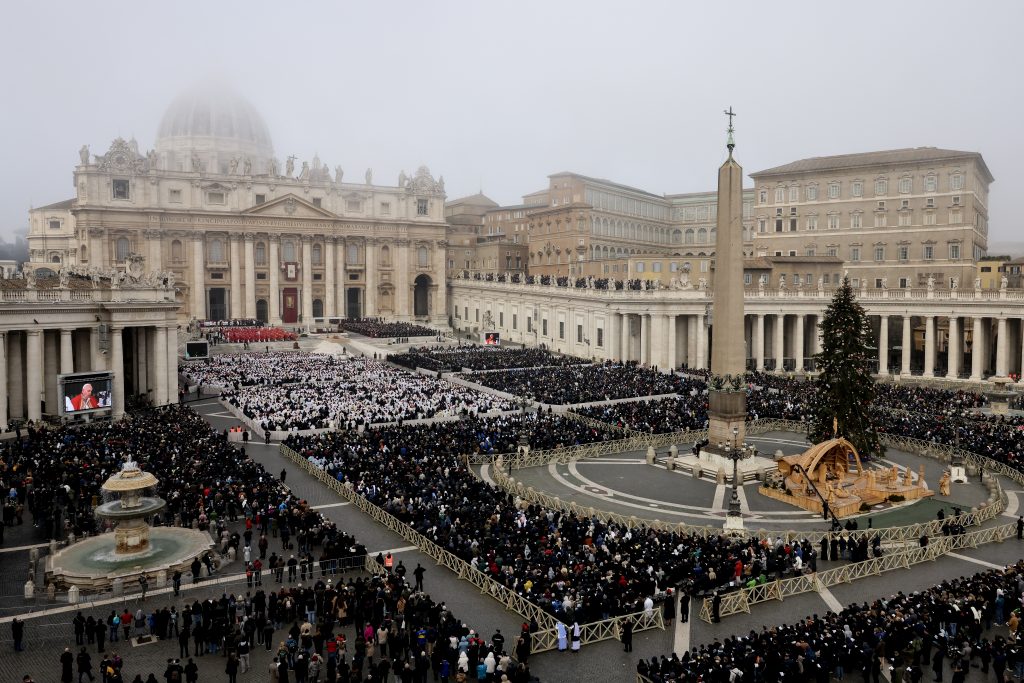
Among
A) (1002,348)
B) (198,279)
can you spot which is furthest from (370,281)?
(1002,348)

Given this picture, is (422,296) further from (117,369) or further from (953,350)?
(953,350)

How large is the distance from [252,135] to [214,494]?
101979 mm

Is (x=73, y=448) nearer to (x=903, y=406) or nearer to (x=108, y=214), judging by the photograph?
(x=903, y=406)

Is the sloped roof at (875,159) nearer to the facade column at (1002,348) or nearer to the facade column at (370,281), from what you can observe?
the facade column at (1002,348)

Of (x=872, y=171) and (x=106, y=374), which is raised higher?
(x=872, y=171)

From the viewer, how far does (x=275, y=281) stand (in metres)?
98.1

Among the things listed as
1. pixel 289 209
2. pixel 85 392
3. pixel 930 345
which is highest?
pixel 289 209

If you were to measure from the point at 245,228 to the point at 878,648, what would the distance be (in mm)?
91431

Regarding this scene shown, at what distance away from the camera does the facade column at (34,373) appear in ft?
133

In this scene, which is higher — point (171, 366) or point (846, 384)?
point (171, 366)

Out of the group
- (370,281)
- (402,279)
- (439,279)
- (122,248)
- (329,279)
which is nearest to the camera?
(122,248)

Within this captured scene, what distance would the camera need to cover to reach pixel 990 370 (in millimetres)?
62719

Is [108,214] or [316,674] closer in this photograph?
[316,674]

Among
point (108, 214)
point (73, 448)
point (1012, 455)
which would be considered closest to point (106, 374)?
point (73, 448)
